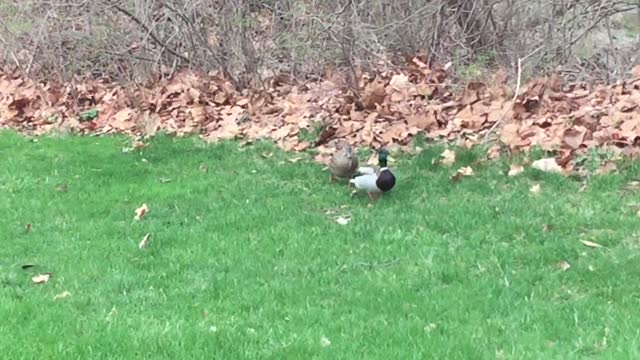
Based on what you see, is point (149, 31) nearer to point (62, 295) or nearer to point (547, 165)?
point (547, 165)

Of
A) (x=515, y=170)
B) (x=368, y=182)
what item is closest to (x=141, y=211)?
(x=368, y=182)

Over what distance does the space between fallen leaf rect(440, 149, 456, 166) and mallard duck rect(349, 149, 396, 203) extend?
0.94m

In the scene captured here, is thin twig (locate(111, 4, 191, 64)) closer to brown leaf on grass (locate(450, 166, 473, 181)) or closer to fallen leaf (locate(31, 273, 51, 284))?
brown leaf on grass (locate(450, 166, 473, 181))

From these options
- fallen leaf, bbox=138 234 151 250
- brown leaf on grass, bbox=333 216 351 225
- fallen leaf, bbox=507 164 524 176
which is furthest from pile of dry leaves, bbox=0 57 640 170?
fallen leaf, bbox=138 234 151 250

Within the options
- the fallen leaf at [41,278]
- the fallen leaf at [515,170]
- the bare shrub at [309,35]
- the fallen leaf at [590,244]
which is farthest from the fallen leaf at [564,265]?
the bare shrub at [309,35]

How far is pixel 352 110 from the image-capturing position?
979cm

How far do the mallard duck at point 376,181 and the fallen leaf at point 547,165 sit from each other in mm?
1309

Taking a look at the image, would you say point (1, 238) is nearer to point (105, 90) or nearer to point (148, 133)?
point (148, 133)

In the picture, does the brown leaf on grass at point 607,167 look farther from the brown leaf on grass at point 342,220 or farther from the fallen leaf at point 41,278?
the fallen leaf at point 41,278

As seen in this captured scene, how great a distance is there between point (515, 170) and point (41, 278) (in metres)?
3.85

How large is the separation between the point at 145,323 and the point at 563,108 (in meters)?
5.30

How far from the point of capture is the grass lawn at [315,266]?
4477mm

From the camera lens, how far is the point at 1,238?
21.3ft

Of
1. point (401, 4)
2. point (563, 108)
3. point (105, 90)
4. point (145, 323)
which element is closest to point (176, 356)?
point (145, 323)
